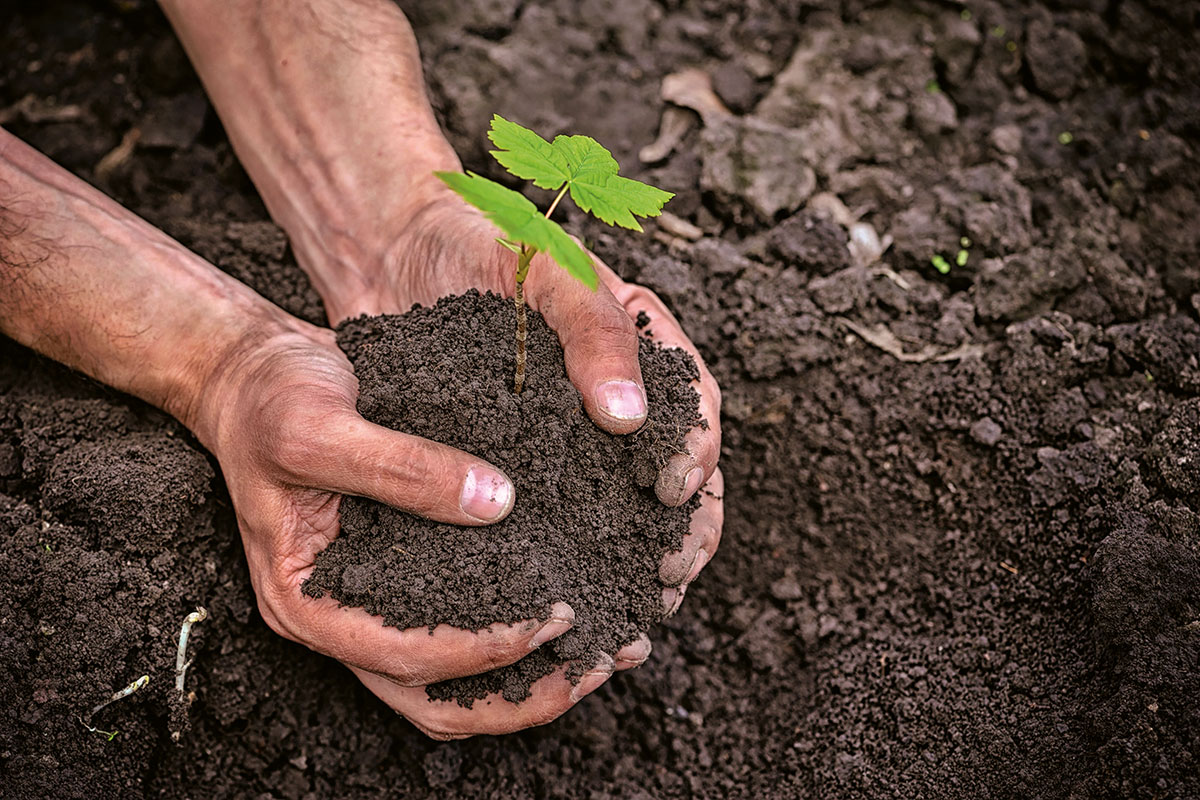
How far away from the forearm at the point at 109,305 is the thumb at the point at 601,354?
34.7 inches

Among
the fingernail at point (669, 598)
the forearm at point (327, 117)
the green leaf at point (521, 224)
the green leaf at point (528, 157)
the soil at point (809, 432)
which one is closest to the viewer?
the green leaf at point (521, 224)

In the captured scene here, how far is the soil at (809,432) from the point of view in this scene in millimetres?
2156

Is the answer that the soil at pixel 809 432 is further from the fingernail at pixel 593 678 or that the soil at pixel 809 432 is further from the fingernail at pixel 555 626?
the fingernail at pixel 555 626

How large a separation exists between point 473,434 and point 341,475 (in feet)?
0.98

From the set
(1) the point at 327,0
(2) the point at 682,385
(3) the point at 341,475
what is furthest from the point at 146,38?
(2) the point at 682,385

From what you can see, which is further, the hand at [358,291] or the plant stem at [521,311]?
the hand at [358,291]

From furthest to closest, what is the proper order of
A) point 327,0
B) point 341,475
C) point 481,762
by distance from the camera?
point 327,0 → point 481,762 → point 341,475

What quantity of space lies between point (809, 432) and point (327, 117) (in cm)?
180

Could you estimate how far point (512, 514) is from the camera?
6.72 feet

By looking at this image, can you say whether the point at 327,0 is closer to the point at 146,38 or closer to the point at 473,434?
the point at 146,38

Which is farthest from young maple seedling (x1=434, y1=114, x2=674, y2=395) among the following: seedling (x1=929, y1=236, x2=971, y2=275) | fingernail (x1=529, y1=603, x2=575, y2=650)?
seedling (x1=929, y1=236, x2=971, y2=275)

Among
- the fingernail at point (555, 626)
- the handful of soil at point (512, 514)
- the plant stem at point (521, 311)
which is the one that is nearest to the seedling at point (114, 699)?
the handful of soil at point (512, 514)

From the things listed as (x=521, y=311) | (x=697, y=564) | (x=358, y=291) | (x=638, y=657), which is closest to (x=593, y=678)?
(x=638, y=657)

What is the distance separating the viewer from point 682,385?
7.27 feet
